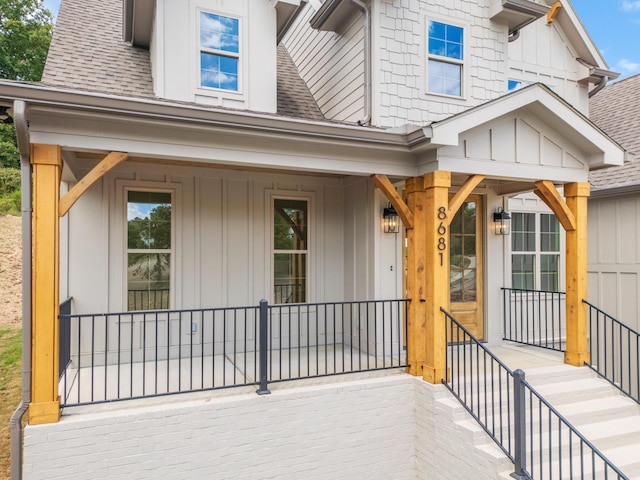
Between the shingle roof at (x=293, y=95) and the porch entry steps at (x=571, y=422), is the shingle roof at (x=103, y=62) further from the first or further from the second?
the porch entry steps at (x=571, y=422)

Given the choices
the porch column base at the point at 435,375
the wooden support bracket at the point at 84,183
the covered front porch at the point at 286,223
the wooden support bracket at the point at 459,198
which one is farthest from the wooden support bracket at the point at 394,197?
the wooden support bracket at the point at 84,183

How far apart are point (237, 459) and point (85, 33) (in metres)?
6.83

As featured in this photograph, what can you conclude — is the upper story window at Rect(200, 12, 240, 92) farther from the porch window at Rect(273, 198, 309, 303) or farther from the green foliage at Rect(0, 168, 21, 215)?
the green foliage at Rect(0, 168, 21, 215)

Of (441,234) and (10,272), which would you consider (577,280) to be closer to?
(441,234)

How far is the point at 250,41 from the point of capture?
6277 millimetres

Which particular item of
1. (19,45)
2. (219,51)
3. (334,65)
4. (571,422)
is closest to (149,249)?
(219,51)

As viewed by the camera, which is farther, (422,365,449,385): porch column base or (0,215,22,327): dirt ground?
(0,215,22,327): dirt ground

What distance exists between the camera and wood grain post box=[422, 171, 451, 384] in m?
4.93

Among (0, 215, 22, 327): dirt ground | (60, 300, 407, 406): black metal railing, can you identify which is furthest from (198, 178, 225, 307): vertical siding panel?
(0, 215, 22, 327): dirt ground

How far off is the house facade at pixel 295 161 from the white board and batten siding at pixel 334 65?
0.04 meters

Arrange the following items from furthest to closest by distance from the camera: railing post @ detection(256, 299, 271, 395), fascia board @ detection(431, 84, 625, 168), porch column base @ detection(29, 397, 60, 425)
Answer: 1. fascia board @ detection(431, 84, 625, 168)
2. railing post @ detection(256, 299, 271, 395)
3. porch column base @ detection(29, 397, 60, 425)

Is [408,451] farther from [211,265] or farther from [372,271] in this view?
[211,265]

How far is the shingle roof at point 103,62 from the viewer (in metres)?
6.08

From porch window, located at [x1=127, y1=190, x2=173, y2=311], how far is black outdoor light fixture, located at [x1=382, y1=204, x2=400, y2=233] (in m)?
3.03
